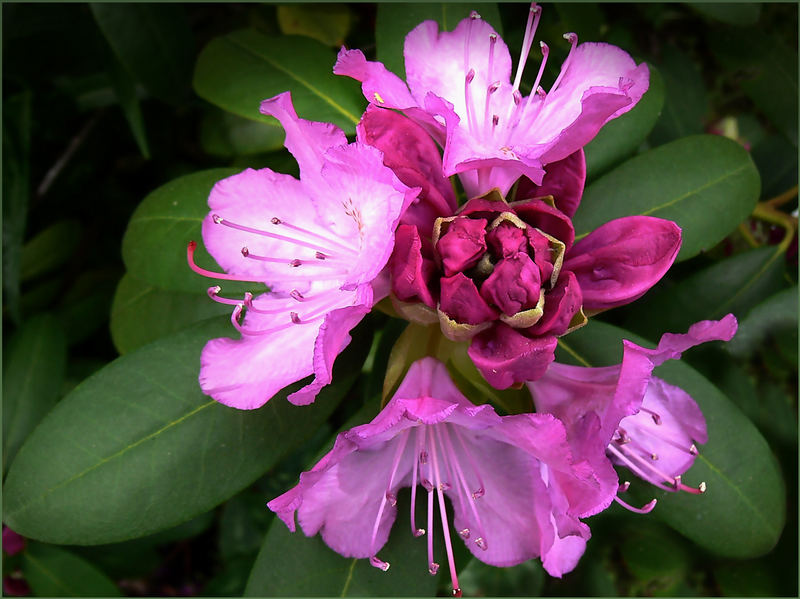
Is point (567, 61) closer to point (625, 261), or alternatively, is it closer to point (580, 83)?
point (580, 83)

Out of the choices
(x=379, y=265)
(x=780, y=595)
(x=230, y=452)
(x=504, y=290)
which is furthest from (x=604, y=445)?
(x=780, y=595)

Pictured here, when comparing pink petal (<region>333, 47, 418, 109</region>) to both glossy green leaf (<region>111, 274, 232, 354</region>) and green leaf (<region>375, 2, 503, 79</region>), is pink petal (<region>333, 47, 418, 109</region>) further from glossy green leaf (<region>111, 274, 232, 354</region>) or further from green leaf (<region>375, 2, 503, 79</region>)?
glossy green leaf (<region>111, 274, 232, 354</region>)

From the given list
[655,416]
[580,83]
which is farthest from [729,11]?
[655,416]

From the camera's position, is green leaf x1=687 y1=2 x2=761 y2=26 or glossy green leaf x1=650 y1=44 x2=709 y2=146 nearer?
green leaf x1=687 y1=2 x2=761 y2=26

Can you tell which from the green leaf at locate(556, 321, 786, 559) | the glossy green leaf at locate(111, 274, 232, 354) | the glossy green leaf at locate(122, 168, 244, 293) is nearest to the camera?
the green leaf at locate(556, 321, 786, 559)

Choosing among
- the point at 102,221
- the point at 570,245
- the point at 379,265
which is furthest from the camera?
the point at 102,221

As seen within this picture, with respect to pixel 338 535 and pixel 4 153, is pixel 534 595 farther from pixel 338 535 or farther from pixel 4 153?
pixel 4 153

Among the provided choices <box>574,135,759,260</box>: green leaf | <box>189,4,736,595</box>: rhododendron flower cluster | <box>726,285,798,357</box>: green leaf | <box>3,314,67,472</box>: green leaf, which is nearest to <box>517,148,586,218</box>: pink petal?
<box>189,4,736,595</box>: rhododendron flower cluster
